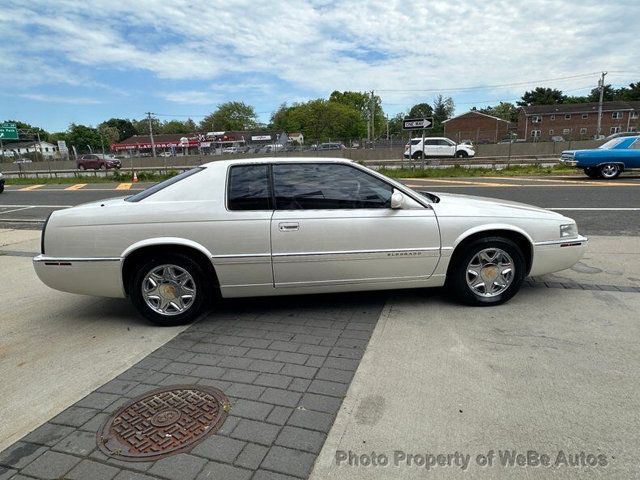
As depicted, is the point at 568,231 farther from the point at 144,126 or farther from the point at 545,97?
the point at 144,126

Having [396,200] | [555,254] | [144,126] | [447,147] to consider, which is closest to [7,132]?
[447,147]

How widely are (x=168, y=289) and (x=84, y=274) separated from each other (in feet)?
2.42

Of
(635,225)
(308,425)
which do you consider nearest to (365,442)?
(308,425)

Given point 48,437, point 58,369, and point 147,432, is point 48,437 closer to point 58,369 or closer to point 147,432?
point 147,432

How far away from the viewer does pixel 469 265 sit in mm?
3975

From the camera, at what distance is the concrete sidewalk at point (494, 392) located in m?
2.13

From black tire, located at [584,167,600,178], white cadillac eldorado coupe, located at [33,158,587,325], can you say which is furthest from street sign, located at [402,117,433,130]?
white cadillac eldorado coupe, located at [33,158,587,325]

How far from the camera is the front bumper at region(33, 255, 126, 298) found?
3680 mm

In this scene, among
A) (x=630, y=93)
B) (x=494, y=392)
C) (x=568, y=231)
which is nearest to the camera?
(x=494, y=392)

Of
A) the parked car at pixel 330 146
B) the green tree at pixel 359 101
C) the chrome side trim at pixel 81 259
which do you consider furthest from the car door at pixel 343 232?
the green tree at pixel 359 101

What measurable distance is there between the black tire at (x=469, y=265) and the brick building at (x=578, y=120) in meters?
73.4

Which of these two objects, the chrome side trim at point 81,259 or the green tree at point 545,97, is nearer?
the chrome side trim at point 81,259

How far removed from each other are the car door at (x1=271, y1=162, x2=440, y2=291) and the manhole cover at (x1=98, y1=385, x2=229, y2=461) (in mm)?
1355

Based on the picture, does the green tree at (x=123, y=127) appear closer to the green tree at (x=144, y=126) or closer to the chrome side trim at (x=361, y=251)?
the green tree at (x=144, y=126)
